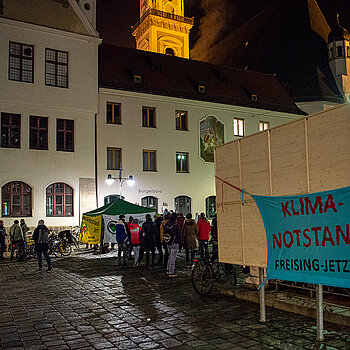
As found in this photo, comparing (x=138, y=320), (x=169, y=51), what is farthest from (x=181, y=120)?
(x=169, y=51)

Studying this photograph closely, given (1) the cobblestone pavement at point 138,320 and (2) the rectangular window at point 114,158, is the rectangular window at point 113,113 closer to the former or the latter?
(2) the rectangular window at point 114,158

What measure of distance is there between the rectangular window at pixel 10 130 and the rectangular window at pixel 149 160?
862 centimetres

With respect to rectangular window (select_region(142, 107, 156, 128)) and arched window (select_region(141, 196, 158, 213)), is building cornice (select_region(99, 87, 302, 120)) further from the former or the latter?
arched window (select_region(141, 196, 158, 213))

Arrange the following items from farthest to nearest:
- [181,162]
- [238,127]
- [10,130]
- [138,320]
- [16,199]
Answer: [238,127], [181,162], [10,130], [16,199], [138,320]

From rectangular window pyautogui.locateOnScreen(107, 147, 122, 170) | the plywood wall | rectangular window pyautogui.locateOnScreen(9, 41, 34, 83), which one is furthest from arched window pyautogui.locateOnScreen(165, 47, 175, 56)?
the plywood wall

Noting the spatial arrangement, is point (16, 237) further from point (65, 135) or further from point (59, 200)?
point (65, 135)

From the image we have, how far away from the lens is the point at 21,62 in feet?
84.8

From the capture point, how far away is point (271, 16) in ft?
162

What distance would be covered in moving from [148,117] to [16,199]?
426 inches

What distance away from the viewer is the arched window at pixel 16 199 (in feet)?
81.1

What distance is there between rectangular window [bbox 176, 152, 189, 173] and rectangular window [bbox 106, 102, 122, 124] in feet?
17.1

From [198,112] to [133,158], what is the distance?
684cm

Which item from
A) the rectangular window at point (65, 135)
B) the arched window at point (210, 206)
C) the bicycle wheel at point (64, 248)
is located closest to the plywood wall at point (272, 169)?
the bicycle wheel at point (64, 248)

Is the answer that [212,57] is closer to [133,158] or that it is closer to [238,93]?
[238,93]
